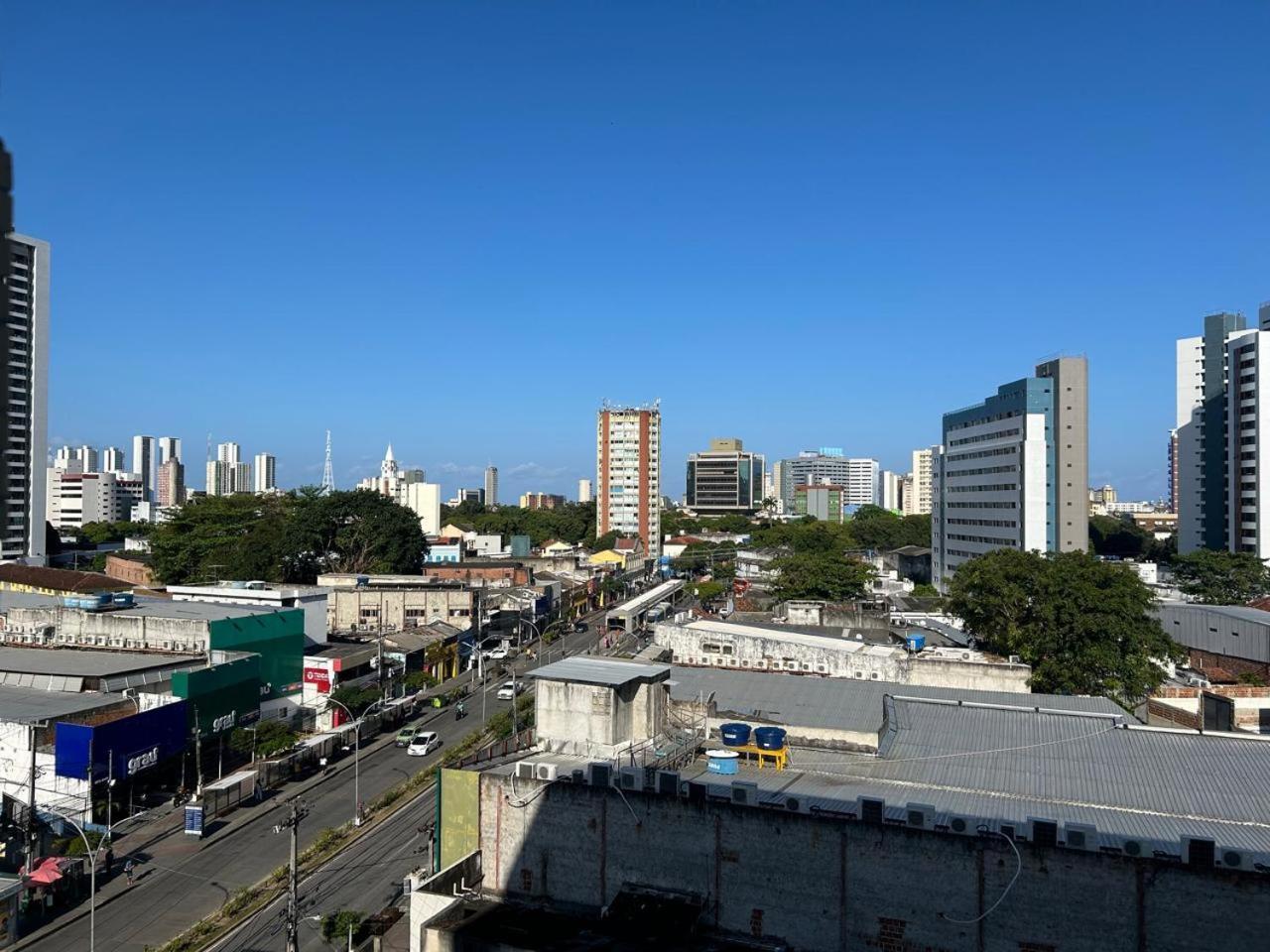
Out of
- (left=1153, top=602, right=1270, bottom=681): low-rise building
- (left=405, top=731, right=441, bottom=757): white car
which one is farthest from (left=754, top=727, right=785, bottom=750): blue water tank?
(left=1153, top=602, right=1270, bottom=681): low-rise building

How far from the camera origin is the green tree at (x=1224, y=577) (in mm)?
67125

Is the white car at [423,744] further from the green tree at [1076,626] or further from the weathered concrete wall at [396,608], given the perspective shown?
the green tree at [1076,626]

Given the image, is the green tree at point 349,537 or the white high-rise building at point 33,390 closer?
the green tree at point 349,537

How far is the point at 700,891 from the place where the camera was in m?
17.8

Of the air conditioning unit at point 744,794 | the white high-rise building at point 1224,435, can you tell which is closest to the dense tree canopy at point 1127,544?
the white high-rise building at point 1224,435

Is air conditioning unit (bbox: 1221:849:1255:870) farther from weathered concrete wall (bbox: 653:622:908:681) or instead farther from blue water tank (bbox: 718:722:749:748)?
weathered concrete wall (bbox: 653:622:908:681)

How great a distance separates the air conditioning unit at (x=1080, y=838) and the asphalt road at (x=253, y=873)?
16218 mm

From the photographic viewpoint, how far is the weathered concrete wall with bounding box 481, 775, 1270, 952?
1505 centimetres

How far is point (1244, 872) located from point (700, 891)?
8839 mm

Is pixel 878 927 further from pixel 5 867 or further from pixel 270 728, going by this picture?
pixel 270 728

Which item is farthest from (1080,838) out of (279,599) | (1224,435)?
(1224,435)

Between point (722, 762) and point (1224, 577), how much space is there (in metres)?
62.9

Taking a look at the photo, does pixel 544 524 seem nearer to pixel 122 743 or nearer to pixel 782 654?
pixel 782 654

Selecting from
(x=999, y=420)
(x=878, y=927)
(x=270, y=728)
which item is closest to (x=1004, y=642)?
(x=878, y=927)
